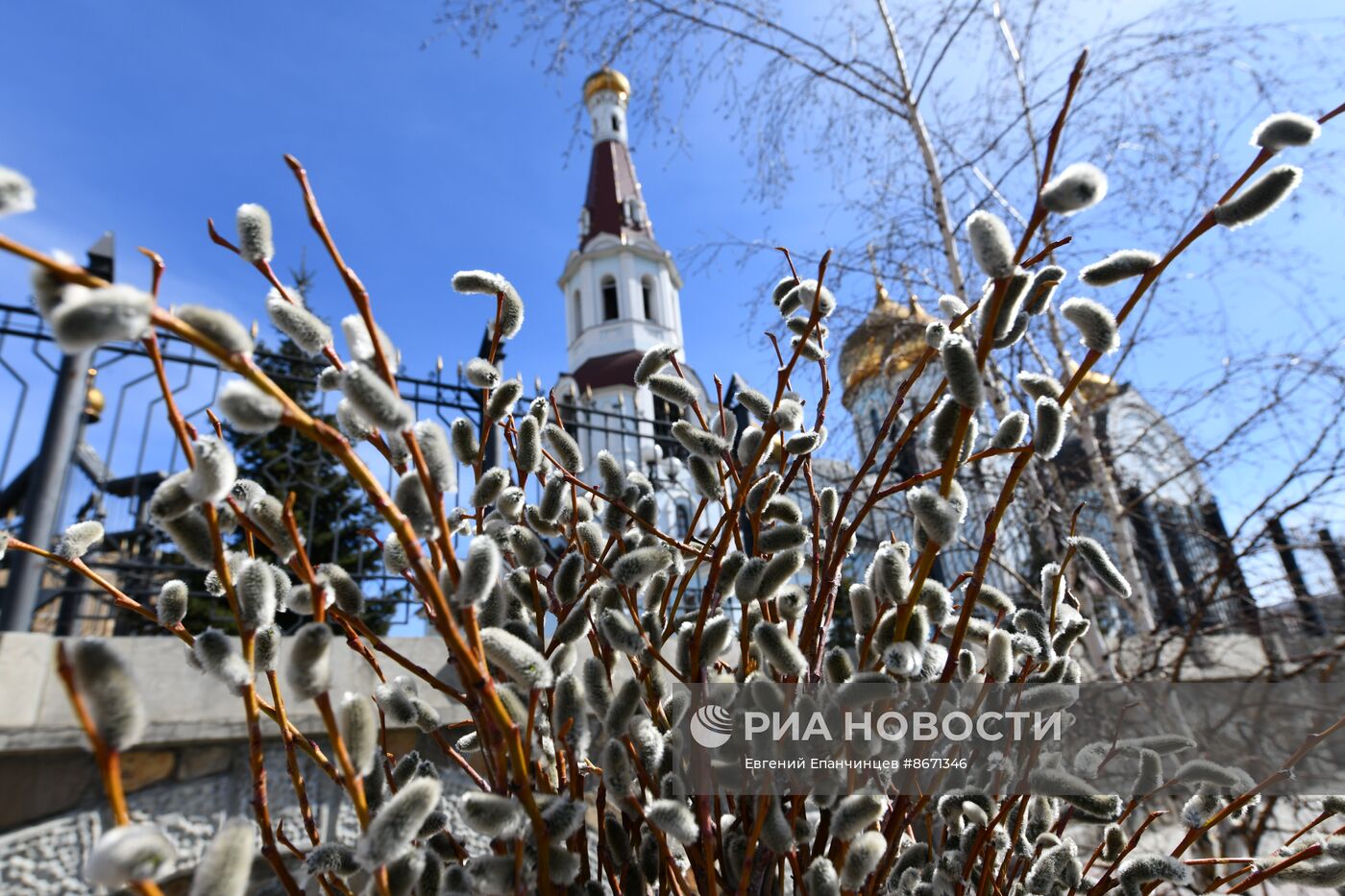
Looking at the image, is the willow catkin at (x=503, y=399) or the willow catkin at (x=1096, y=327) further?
the willow catkin at (x=503, y=399)

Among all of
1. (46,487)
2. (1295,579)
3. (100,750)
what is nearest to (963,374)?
(100,750)

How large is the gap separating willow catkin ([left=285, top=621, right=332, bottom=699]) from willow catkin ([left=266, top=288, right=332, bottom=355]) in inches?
7.0

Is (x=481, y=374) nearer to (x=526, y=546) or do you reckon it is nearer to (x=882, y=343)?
(x=526, y=546)

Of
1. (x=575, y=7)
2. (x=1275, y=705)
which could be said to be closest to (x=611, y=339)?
(x=575, y=7)

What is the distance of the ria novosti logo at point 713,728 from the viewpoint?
0.62m

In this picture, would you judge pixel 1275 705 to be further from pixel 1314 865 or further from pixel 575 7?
pixel 575 7

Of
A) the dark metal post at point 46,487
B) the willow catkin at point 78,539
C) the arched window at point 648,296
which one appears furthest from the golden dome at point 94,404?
the arched window at point 648,296

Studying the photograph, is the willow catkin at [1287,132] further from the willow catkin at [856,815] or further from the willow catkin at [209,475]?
the willow catkin at [209,475]

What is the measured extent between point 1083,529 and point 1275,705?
4.59ft

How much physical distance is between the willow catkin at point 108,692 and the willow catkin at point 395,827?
12 centimetres

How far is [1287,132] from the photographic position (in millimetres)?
524

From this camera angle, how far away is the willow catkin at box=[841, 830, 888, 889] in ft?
1.75

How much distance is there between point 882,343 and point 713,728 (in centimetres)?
324

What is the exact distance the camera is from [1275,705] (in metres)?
2.37
